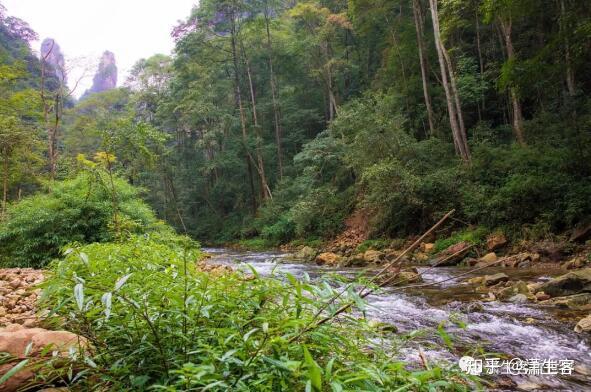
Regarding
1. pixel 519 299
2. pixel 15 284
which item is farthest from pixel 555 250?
pixel 15 284

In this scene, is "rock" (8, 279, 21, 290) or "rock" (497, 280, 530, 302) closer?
"rock" (8, 279, 21, 290)

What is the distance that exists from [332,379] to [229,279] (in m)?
1.03

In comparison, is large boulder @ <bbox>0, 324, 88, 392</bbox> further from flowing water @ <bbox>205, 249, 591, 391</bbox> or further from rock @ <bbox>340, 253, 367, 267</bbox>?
rock @ <bbox>340, 253, 367, 267</bbox>

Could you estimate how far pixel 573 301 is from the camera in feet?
18.4

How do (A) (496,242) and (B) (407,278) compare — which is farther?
(A) (496,242)

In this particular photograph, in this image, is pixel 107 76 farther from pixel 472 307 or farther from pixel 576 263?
pixel 472 307

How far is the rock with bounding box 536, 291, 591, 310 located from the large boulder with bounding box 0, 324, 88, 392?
20.6 ft

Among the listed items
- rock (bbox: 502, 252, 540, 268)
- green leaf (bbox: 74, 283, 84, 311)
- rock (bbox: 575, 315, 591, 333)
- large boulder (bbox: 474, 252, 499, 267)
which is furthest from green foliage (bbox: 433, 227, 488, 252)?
green leaf (bbox: 74, 283, 84, 311)

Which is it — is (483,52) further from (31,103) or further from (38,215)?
(31,103)

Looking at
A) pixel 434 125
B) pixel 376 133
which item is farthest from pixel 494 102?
pixel 376 133

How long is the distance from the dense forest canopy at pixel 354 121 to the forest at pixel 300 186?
0.35 ft

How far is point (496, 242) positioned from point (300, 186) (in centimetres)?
1163

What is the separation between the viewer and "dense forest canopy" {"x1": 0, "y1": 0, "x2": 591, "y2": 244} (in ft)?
34.3

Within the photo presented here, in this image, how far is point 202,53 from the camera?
2642 centimetres
